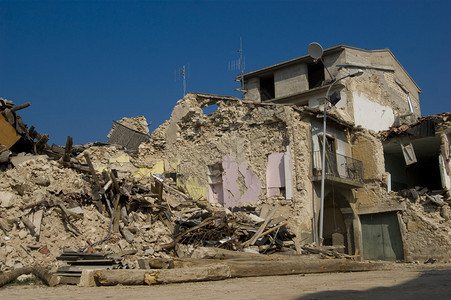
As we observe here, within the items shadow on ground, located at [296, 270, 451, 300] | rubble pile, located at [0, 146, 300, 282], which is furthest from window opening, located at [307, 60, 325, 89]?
shadow on ground, located at [296, 270, 451, 300]

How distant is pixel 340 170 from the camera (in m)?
20.0

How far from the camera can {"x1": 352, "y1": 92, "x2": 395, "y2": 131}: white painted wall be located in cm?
2425

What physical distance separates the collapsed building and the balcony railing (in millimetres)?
64

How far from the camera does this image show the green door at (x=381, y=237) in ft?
64.5

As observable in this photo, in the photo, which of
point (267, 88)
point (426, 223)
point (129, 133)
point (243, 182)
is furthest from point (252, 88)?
point (426, 223)

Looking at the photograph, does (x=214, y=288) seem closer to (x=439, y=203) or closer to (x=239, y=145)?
(x=239, y=145)

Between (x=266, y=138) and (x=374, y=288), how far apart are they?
12439 mm

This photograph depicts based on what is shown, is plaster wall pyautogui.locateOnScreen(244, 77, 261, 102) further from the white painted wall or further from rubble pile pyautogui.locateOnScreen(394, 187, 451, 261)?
rubble pile pyautogui.locateOnScreen(394, 187, 451, 261)

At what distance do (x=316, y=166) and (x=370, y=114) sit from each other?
814 cm

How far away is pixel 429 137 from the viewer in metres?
21.0

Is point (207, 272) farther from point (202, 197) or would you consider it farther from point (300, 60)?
point (300, 60)

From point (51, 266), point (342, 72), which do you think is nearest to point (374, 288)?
point (51, 266)

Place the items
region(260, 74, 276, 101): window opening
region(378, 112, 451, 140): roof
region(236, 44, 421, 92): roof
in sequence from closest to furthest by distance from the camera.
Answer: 1. region(378, 112, 451, 140): roof
2. region(236, 44, 421, 92): roof
3. region(260, 74, 276, 101): window opening

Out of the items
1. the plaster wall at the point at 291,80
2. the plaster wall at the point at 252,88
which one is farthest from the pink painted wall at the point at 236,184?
the plaster wall at the point at 252,88
